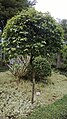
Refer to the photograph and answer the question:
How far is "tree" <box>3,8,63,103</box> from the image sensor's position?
329 inches

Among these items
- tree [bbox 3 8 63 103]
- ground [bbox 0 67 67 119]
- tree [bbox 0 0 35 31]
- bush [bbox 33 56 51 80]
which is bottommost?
ground [bbox 0 67 67 119]

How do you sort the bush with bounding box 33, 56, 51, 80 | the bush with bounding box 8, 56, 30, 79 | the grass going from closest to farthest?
the grass → the bush with bounding box 8, 56, 30, 79 → the bush with bounding box 33, 56, 51, 80

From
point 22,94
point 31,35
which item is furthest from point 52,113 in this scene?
point 31,35

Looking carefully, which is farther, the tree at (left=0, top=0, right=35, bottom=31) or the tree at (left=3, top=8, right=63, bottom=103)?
the tree at (left=0, top=0, right=35, bottom=31)

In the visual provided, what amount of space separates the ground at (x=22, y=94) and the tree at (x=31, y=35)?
3.37 feet

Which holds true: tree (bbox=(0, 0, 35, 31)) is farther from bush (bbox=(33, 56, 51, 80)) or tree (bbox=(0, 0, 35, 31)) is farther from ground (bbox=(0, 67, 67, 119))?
bush (bbox=(33, 56, 51, 80))

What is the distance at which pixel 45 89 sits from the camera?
7.11m

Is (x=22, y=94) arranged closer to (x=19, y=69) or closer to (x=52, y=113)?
(x=19, y=69)

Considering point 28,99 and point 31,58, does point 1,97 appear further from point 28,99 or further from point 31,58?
point 31,58

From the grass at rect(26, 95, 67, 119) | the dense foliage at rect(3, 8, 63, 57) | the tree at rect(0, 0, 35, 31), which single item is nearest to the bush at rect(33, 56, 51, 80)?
the dense foliage at rect(3, 8, 63, 57)

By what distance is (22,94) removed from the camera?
20.3 feet

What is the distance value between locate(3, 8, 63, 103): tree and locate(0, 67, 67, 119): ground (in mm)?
1029

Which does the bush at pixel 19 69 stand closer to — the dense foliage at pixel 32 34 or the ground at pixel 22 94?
the ground at pixel 22 94

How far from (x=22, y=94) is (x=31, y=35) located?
3.03 m
